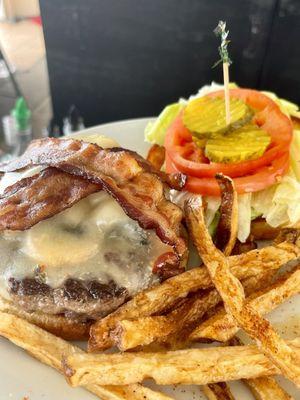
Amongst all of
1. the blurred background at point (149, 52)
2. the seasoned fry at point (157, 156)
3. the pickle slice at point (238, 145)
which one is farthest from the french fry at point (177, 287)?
the blurred background at point (149, 52)

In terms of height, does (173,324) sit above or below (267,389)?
above

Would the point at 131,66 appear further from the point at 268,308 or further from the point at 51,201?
the point at 268,308

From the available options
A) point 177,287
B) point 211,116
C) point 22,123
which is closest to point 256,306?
point 177,287

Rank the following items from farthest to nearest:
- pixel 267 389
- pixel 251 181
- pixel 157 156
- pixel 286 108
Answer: pixel 286 108 < pixel 157 156 < pixel 251 181 < pixel 267 389

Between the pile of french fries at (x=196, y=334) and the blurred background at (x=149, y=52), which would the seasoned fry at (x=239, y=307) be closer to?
the pile of french fries at (x=196, y=334)

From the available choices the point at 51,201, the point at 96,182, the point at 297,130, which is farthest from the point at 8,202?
the point at 297,130

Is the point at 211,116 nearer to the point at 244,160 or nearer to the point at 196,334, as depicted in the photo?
the point at 244,160
